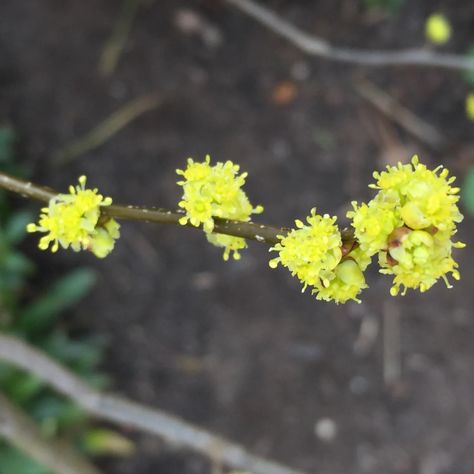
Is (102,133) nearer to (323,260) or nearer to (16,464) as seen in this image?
(16,464)

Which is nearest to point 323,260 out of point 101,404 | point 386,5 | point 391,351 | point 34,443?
point 101,404


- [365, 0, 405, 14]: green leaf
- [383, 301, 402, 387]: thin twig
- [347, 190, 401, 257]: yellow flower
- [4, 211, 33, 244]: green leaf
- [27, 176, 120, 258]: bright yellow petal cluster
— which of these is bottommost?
[27, 176, 120, 258]: bright yellow petal cluster

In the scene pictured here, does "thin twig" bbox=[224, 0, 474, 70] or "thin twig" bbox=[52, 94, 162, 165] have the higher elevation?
"thin twig" bbox=[224, 0, 474, 70]

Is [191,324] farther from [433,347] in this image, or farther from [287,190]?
[433,347]

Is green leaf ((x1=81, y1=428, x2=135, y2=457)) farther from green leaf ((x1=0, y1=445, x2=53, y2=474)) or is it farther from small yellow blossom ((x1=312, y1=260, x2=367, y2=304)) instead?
small yellow blossom ((x1=312, y1=260, x2=367, y2=304))

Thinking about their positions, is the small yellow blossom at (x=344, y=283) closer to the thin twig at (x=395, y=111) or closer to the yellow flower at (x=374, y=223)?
the yellow flower at (x=374, y=223)

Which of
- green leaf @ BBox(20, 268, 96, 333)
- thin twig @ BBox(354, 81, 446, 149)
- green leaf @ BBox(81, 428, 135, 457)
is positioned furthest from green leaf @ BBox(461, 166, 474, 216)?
green leaf @ BBox(81, 428, 135, 457)

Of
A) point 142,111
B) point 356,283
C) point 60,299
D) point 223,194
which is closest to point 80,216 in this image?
point 223,194
